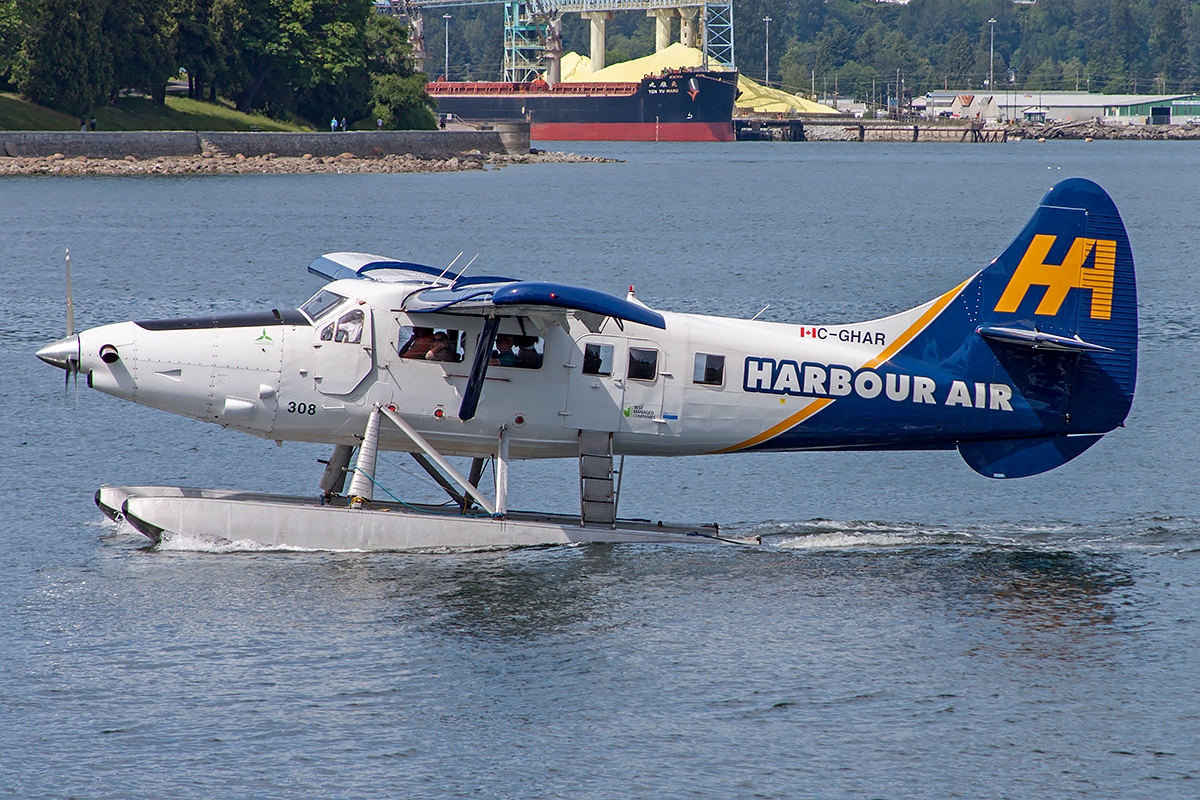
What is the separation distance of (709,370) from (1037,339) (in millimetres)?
3791

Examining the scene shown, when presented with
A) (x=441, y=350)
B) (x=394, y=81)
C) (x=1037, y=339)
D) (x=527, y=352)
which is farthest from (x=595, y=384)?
(x=394, y=81)

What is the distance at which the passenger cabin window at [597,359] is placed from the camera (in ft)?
50.7

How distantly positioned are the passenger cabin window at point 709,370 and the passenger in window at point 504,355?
2129 millimetres

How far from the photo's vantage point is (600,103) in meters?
→ 179

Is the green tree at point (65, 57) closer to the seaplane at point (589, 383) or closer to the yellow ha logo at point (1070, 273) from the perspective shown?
the seaplane at point (589, 383)

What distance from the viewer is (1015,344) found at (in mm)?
15852

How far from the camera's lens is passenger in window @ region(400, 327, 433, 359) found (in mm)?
15180

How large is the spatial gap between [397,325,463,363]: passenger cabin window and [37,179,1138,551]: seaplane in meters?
0.03

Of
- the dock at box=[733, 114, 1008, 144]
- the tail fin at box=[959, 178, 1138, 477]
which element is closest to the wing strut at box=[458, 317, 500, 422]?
the tail fin at box=[959, 178, 1138, 477]

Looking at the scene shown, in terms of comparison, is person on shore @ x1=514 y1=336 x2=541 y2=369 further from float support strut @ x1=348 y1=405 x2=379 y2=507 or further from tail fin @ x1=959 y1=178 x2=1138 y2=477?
tail fin @ x1=959 y1=178 x2=1138 y2=477

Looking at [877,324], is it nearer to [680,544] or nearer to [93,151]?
[680,544]

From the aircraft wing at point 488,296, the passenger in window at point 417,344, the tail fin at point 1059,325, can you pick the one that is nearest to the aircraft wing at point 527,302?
the aircraft wing at point 488,296

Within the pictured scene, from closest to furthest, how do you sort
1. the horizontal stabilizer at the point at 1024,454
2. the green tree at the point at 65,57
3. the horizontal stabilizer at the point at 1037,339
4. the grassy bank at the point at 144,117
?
the horizontal stabilizer at the point at 1037,339 < the horizontal stabilizer at the point at 1024,454 < the green tree at the point at 65,57 < the grassy bank at the point at 144,117

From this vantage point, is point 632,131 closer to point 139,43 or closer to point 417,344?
point 139,43
